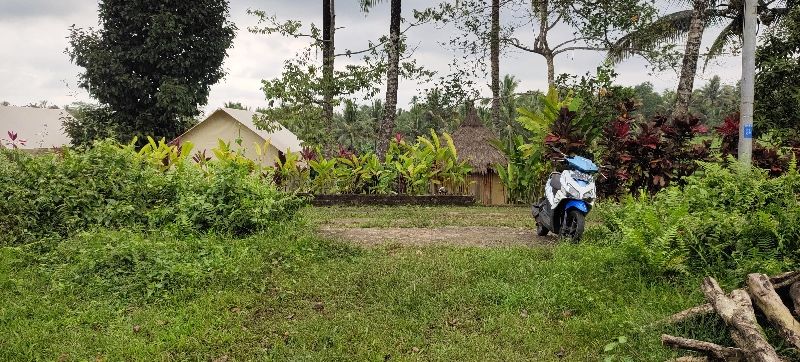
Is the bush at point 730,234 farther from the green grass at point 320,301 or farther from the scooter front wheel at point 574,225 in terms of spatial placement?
the scooter front wheel at point 574,225

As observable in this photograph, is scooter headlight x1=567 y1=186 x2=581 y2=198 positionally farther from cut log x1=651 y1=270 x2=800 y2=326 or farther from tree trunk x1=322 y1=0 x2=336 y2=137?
tree trunk x1=322 y1=0 x2=336 y2=137

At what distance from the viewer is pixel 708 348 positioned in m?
3.49

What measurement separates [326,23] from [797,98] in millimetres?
12644

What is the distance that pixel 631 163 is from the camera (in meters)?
10.1

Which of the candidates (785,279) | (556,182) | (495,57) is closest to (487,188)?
(495,57)

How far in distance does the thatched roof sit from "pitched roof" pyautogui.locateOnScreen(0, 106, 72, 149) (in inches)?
809

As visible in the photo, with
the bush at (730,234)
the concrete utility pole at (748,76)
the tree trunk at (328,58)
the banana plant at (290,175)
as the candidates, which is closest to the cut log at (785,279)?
the bush at (730,234)

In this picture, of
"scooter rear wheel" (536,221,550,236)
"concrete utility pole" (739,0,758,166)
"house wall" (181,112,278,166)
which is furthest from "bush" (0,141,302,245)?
"house wall" (181,112,278,166)

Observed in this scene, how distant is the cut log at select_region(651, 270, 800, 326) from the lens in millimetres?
4020

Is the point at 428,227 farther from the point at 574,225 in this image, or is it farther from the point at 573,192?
the point at 573,192

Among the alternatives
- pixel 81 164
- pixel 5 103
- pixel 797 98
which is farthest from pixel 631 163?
pixel 5 103

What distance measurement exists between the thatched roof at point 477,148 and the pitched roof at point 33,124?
2056cm

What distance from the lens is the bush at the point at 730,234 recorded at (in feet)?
15.5

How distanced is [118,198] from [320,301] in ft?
13.7
